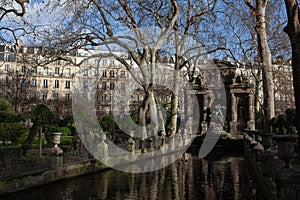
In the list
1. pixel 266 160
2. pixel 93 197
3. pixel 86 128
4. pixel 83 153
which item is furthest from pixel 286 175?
pixel 86 128

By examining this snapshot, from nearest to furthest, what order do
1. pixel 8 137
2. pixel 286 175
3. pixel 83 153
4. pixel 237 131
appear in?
1. pixel 286 175
2. pixel 8 137
3. pixel 83 153
4. pixel 237 131

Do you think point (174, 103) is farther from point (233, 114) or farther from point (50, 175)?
point (50, 175)

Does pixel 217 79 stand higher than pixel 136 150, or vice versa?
pixel 217 79

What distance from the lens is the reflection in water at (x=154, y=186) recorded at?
778 centimetres

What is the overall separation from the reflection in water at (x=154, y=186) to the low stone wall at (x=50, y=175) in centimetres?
24

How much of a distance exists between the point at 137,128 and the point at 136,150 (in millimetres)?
3553

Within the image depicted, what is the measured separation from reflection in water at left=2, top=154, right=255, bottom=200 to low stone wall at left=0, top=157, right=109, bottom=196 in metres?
0.24

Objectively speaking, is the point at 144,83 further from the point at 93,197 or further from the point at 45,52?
the point at 93,197

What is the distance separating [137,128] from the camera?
18656 mm

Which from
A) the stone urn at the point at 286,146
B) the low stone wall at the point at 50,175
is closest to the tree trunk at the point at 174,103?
the low stone wall at the point at 50,175

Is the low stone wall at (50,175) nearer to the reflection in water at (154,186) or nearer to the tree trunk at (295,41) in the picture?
the reflection in water at (154,186)

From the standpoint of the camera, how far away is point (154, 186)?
903 centimetres

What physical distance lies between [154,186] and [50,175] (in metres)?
3.11

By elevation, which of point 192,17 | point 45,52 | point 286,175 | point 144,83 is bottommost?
point 286,175
